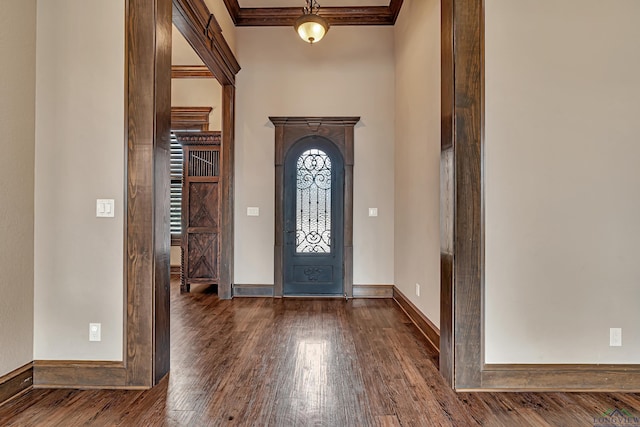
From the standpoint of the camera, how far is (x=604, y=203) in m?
2.40

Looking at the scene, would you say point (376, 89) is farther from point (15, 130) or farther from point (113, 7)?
point (15, 130)

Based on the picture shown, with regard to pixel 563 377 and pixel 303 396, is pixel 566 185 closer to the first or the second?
pixel 563 377

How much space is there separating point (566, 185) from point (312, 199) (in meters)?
3.15

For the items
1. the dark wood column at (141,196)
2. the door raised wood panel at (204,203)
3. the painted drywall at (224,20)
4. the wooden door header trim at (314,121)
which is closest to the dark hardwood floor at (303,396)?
the dark wood column at (141,196)

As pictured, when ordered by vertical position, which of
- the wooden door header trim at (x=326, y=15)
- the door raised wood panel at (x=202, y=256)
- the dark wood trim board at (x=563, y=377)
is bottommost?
the dark wood trim board at (x=563, y=377)

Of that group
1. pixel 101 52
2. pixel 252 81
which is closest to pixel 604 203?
pixel 101 52

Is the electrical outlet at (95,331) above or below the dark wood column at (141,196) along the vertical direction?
below

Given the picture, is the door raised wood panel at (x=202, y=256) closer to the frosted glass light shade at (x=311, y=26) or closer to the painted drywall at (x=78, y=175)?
the painted drywall at (x=78, y=175)

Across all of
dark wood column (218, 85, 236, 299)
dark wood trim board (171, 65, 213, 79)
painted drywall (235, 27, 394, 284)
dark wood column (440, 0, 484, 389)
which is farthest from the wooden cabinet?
dark wood column (440, 0, 484, 389)

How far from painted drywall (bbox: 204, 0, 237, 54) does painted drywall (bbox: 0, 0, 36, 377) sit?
74.4 inches

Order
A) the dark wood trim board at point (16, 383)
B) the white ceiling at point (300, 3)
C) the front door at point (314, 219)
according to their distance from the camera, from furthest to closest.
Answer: the front door at point (314, 219) < the white ceiling at point (300, 3) < the dark wood trim board at point (16, 383)

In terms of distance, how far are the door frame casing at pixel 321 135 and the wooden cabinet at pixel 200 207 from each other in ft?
2.89

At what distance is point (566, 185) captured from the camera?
94.3 inches

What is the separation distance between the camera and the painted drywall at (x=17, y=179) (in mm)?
2176
